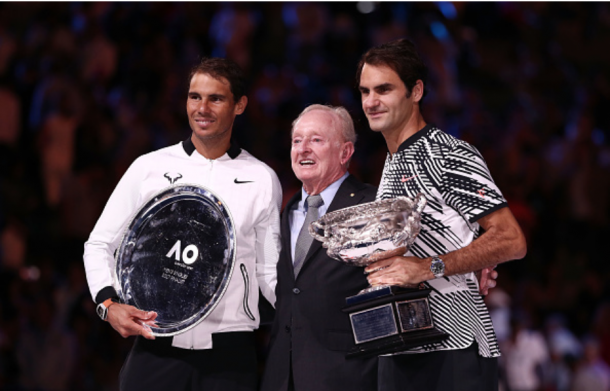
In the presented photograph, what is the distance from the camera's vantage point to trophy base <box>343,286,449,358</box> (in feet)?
9.11

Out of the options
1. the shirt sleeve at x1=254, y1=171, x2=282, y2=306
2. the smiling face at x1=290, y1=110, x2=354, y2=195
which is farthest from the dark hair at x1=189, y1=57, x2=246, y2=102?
the shirt sleeve at x1=254, y1=171, x2=282, y2=306

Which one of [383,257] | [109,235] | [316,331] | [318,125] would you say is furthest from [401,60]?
[109,235]

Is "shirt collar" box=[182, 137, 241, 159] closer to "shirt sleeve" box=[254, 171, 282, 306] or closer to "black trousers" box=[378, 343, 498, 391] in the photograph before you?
"shirt sleeve" box=[254, 171, 282, 306]

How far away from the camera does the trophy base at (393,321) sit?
2777 millimetres

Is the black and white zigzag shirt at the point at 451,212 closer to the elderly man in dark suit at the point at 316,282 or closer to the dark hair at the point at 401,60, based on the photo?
the dark hair at the point at 401,60

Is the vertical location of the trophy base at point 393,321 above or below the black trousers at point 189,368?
above

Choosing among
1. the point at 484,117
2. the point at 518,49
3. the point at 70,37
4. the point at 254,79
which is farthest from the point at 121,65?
the point at 518,49

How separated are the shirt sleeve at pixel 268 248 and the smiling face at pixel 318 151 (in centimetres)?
21

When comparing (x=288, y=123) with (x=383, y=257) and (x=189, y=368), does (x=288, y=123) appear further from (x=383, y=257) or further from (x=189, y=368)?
(x=383, y=257)

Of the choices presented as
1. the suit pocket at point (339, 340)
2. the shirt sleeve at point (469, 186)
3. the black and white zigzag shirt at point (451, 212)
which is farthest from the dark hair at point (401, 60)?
the suit pocket at point (339, 340)

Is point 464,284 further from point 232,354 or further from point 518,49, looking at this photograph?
point 518,49

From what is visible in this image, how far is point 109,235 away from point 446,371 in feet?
5.65

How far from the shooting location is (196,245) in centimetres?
339

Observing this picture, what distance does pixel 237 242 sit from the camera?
3508mm
